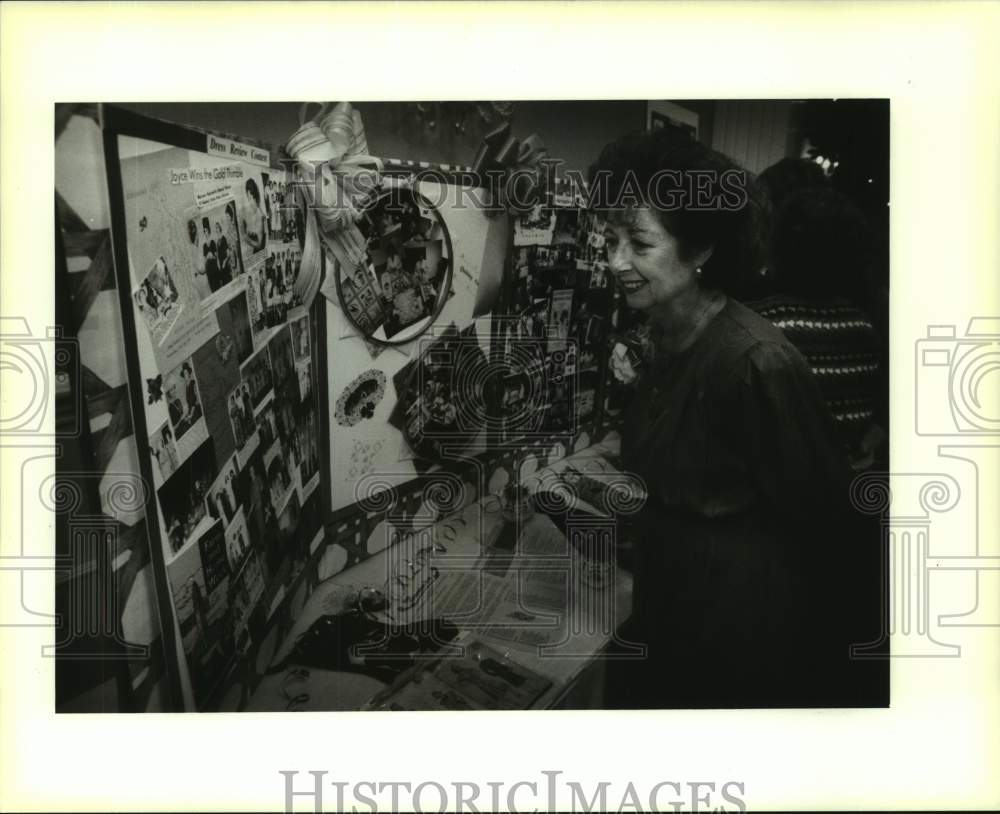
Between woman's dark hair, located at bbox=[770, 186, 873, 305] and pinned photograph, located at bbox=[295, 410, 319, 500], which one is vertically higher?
woman's dark hair, located at bbox=[770, 186, 873, 305]

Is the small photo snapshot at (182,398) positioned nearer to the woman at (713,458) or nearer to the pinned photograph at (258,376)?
the pinned photograph at (258,376)

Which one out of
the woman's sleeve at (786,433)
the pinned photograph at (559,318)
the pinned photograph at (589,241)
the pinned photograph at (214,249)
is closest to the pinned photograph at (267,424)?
the pinned photograph at (214,249)

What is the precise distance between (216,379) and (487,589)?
0.68 metres

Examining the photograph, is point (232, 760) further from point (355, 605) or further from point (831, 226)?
point (831, 226)

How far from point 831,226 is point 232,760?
A: 165cm

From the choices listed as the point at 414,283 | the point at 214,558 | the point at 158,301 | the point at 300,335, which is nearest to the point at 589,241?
the point at 414,283

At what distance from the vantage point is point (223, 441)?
6.41 ft

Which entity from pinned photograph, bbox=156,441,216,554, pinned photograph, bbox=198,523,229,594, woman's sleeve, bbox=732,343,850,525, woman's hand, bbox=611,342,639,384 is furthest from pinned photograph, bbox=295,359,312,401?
woman's sleeve, bbox=732,343,850,525

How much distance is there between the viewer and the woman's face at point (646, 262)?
202 cm

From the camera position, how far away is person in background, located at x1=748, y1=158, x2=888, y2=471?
6.65 ft

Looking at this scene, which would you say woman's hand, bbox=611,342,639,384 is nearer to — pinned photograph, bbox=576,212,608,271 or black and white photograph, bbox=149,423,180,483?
pinned photograph, bbox=576,212,608,271

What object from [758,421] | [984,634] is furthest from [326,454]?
[984,634]

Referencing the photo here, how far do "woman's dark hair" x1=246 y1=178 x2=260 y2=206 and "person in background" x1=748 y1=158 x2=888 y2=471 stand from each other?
39.8 inches

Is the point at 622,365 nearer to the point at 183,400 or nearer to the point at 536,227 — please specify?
the point at 536,227
